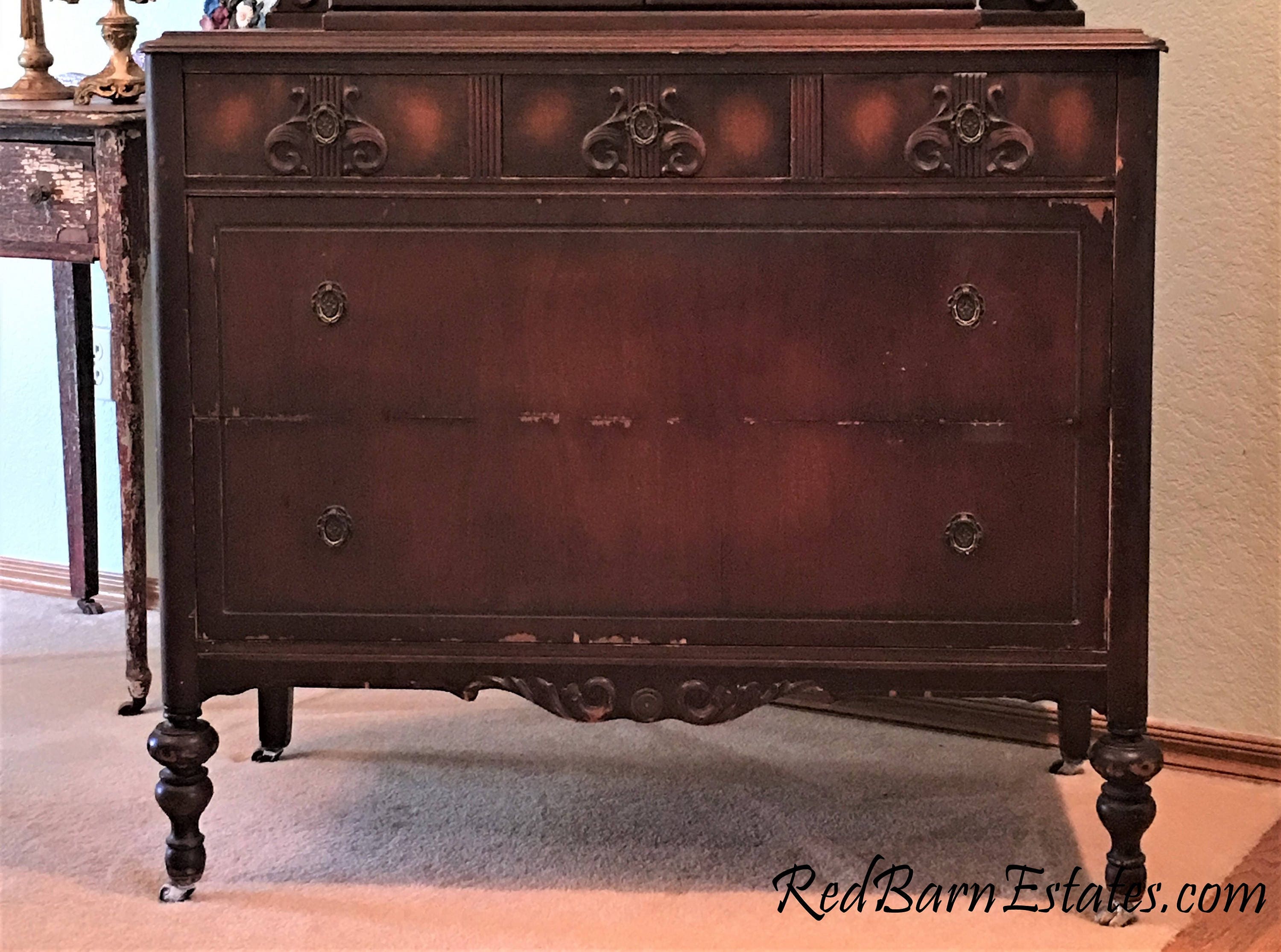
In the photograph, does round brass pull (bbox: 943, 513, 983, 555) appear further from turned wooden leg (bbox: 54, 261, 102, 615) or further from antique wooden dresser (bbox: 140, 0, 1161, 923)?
turned wooden leg (bbox: 54, 261, 102, 615)

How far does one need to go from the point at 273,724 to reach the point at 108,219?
2.75 feet

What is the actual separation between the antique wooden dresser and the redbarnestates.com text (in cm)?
7

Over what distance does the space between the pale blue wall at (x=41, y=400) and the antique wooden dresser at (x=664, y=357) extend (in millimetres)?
1374

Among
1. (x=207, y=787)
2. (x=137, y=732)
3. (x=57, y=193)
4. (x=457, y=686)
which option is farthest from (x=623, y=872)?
(x=57, y=193)

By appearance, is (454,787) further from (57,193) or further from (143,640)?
(57,193)

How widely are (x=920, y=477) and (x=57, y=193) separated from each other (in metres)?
1.50

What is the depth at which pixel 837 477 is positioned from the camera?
1744mm

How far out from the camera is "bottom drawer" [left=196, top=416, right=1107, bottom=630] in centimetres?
174

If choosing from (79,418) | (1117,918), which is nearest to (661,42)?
(1117,918)

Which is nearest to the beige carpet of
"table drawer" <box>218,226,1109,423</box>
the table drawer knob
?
Result: "table drawer" <box>218,226,1109,423</box>

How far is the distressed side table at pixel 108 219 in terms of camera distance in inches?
93.7

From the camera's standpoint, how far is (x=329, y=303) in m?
1.76

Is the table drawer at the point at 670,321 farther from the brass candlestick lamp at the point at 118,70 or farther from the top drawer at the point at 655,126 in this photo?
the brass candlestick lamp at the point at 118,70

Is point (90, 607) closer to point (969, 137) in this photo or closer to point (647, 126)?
point (647, 126)
